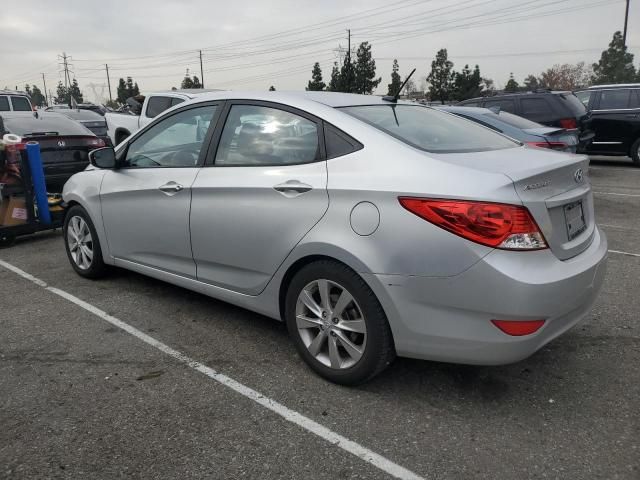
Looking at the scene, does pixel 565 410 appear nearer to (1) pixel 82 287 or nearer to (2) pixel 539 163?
(2) pixel 539 163

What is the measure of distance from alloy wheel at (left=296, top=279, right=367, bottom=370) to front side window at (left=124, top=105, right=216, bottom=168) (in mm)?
1382

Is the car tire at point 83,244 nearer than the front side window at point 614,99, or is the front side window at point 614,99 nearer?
the car tire at point 83,244

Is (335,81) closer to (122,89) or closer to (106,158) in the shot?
(122,89)

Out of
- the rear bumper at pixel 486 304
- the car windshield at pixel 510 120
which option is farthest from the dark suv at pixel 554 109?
the rear bumper at pixel 486 304

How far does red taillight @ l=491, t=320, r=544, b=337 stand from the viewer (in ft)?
8.16

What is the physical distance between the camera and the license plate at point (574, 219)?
9.15ft

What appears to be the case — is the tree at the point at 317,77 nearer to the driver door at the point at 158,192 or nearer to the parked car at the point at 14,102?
the parked car at the point at 14,102

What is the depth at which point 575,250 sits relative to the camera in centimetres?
279

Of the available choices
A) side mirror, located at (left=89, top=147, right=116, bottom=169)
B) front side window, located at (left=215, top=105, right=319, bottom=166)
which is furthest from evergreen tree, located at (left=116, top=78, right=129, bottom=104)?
front side window, located at (left=215, top=105, right=319, bottom=166)

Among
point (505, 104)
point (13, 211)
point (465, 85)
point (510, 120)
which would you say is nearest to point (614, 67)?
point (465, 85)

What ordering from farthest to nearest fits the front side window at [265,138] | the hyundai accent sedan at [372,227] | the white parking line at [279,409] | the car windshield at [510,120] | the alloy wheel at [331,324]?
the car windshield at [510,120] → the front side window at [265,138] → the alloy wheel at [331,324] → the hyundai accent sedan at [372,227] → the white parking line at [279,409]

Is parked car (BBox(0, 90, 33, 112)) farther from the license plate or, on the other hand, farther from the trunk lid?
the license plate

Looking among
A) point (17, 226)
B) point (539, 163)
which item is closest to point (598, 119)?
point (539, 163)

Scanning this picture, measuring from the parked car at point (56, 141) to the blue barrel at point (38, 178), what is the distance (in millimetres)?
1128
